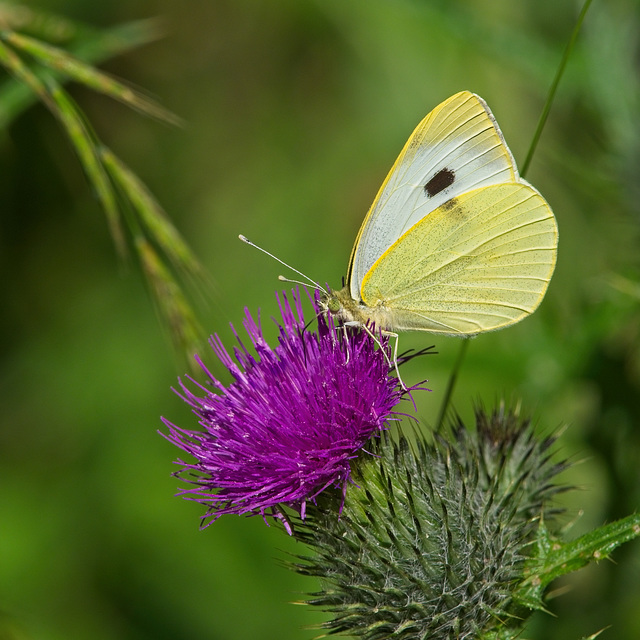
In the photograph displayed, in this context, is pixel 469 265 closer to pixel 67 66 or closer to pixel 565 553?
pixel 565 553

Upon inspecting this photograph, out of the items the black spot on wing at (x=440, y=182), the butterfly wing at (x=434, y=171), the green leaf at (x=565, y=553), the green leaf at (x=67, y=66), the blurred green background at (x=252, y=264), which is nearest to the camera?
the green leaf at (x=565, y=553)

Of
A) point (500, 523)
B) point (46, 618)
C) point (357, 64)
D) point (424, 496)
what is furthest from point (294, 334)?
point (357, 64)

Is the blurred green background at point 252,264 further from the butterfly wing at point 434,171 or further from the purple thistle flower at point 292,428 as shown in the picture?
the purple thistle flower at point 292,428

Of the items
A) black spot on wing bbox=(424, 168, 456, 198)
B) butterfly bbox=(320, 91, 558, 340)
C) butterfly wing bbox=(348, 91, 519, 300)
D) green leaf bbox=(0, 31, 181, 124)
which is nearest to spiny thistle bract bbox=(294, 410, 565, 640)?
butterfly bbox=(320, 91, 558, 340)

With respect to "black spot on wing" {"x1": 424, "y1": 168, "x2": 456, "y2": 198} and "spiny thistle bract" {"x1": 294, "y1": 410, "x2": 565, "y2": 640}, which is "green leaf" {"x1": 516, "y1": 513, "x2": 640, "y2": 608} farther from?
"black spot on wing" {"x1": 424, "y1": 168, "x2": 456, "y2": 198}

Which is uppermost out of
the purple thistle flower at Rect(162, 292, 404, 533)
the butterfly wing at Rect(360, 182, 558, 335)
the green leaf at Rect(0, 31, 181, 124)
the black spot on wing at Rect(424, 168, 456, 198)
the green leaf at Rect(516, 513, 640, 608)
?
the green leaf at Rect(0, 31, 181, 124)

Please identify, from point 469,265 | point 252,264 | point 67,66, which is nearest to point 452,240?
point 469,265

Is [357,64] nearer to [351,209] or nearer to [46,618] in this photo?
[351,209]

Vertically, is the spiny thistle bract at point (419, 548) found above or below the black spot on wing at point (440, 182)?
below

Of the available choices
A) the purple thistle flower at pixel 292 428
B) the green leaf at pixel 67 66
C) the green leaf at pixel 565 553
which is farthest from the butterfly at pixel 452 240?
the green leaf at pixel 67 66
